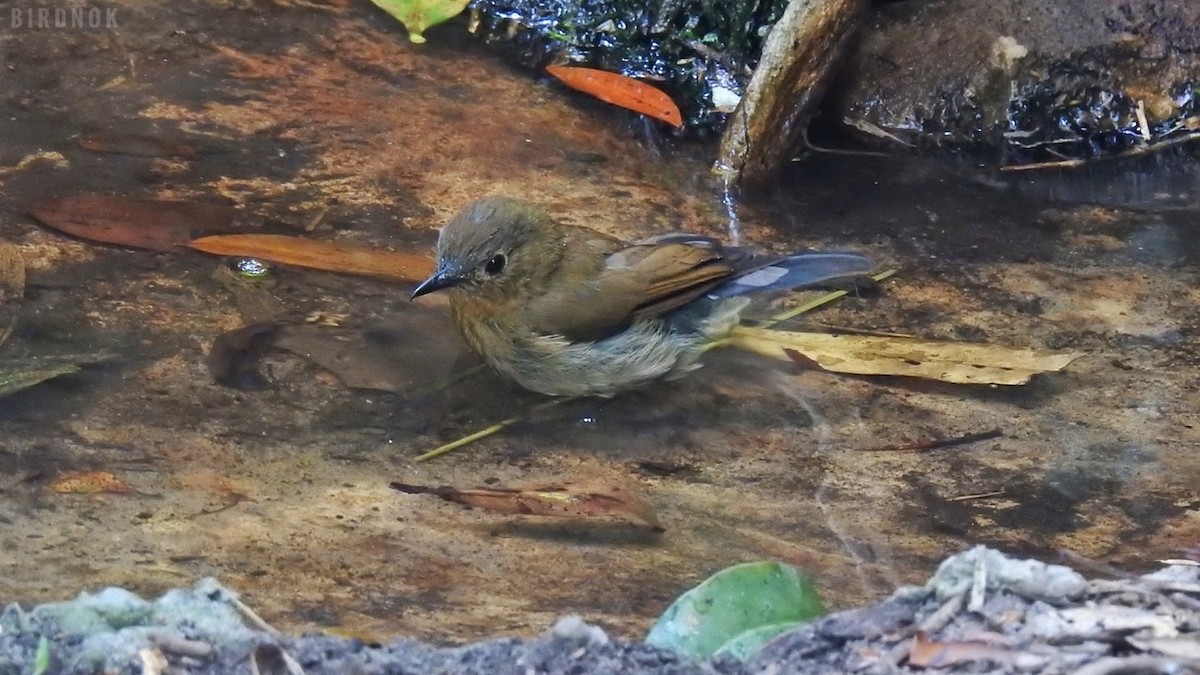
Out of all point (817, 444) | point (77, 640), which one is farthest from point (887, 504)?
point (77, 640)

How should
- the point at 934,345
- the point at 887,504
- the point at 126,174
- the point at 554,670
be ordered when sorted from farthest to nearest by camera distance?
the point at 126,174 < the point at 934,345 < the point at 887,504 < the point at 554,670

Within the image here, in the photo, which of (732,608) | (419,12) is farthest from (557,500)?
(419,12)

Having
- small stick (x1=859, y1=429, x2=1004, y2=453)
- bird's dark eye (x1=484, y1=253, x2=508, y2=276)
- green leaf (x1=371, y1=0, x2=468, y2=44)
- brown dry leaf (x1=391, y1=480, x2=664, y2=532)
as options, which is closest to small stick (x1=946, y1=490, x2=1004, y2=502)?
small stick (x1=859, y1=429, x2=1004, y2=453)

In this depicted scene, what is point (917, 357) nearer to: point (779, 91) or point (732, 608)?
point (779, 91)

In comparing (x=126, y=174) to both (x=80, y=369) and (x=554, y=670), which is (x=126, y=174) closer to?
(x=80, y=369)

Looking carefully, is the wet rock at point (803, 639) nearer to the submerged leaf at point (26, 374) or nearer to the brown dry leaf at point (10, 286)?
the submerged leaf at point (26, 374)

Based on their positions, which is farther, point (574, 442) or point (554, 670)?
point (574, 442)
